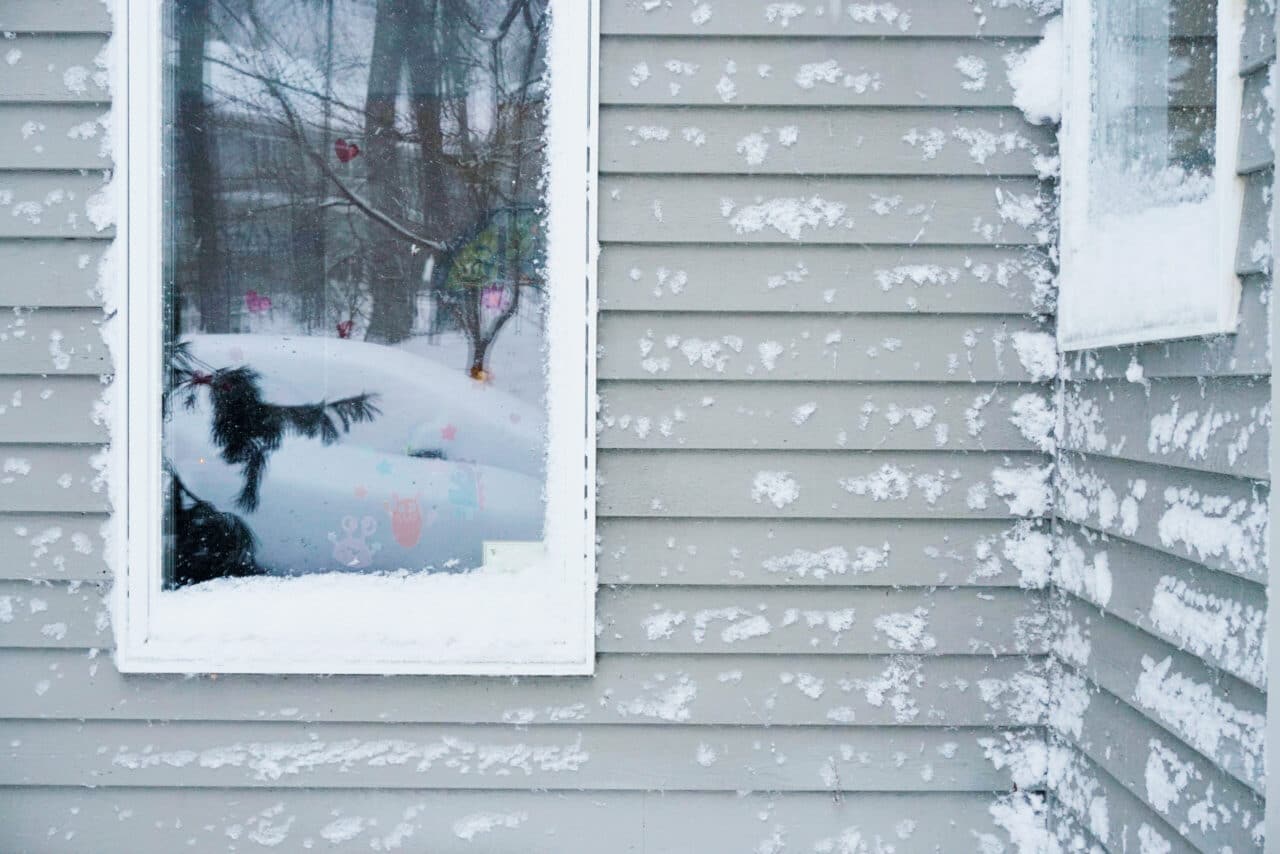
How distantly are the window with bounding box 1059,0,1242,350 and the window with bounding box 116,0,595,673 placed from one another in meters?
1.07

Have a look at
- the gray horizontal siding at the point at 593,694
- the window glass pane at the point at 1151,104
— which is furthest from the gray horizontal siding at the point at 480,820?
the window glass pane at the point at 1151,104

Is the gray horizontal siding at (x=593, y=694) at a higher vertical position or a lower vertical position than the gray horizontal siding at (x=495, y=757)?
higher

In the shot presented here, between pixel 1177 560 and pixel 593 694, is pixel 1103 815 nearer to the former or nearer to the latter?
pixel 1177 560

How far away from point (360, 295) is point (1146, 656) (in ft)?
5.82

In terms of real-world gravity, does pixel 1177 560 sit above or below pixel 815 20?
below

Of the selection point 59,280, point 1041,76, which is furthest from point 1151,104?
point 59,280

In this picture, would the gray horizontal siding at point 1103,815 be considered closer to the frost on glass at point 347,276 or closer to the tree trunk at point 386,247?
the frost on glass at point 347,276

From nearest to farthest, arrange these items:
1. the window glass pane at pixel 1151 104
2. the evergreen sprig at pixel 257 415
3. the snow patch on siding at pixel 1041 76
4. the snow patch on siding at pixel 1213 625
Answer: the snow patch on siding at pixel 1213 625 < the window glass pane at pixel 1151 104 < the snow patch on siding at pixel 1041 76 < the evergreen sprig at pixel 257 415

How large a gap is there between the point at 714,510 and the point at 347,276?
0.99 m

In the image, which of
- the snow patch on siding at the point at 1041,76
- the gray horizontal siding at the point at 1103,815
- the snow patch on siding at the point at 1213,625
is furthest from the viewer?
the snow patch on siding at the point at 1041,76

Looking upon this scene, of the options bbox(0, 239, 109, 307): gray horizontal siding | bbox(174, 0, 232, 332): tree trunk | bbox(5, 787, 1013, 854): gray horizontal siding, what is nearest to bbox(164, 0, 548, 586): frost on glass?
bbox(174, 0, 232, 332): tree trunk

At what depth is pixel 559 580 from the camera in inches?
86.3

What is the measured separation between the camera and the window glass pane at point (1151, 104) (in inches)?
62.4

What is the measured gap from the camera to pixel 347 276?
2186 millimetres
